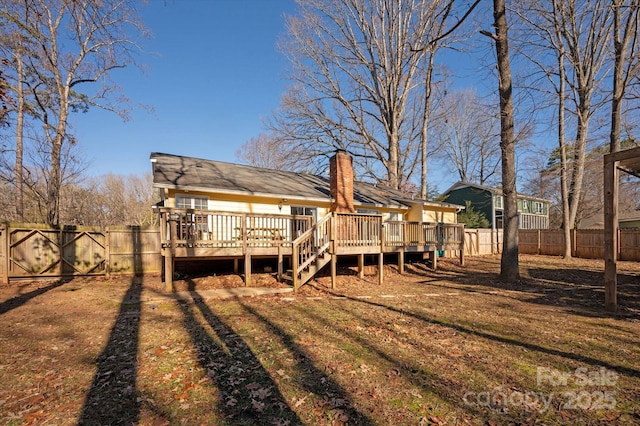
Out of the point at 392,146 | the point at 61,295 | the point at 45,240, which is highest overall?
the point at 392,146

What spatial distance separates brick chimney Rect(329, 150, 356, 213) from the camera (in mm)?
12328

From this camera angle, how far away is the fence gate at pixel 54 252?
10047 millimetres

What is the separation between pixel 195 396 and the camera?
335cm

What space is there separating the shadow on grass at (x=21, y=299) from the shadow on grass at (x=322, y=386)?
21.9 feet

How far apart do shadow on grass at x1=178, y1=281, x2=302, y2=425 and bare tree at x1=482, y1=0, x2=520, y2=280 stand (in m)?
9.85

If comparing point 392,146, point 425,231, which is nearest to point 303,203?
point 425,231

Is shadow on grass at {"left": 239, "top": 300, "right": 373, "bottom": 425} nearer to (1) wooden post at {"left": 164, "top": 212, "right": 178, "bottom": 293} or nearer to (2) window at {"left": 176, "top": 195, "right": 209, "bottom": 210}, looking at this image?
(1) wooden post at {"left": 164, "top": 212, "right": 178, "bottom": 293}

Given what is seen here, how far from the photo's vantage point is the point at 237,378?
3.75 metres

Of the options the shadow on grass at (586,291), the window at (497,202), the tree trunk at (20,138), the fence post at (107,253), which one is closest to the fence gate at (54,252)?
the fence post at (107,253)

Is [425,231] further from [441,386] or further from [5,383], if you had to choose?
[5,383]

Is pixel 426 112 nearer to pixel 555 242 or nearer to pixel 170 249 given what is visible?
pixel 555 242

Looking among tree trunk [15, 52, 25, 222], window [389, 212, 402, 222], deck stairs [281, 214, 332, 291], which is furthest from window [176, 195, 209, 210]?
window [389, 212, 402, 222]

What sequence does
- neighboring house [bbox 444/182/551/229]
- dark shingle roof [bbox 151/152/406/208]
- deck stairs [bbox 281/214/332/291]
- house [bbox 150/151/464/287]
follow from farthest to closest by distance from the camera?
neighboring house [bbox 444/182/551/229], dark shingle roof [bbox 151/152/406/208], deck stairs [bbox 281/214/332/291], house [bbox 150/151/464/287]

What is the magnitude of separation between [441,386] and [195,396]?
9.01ft
